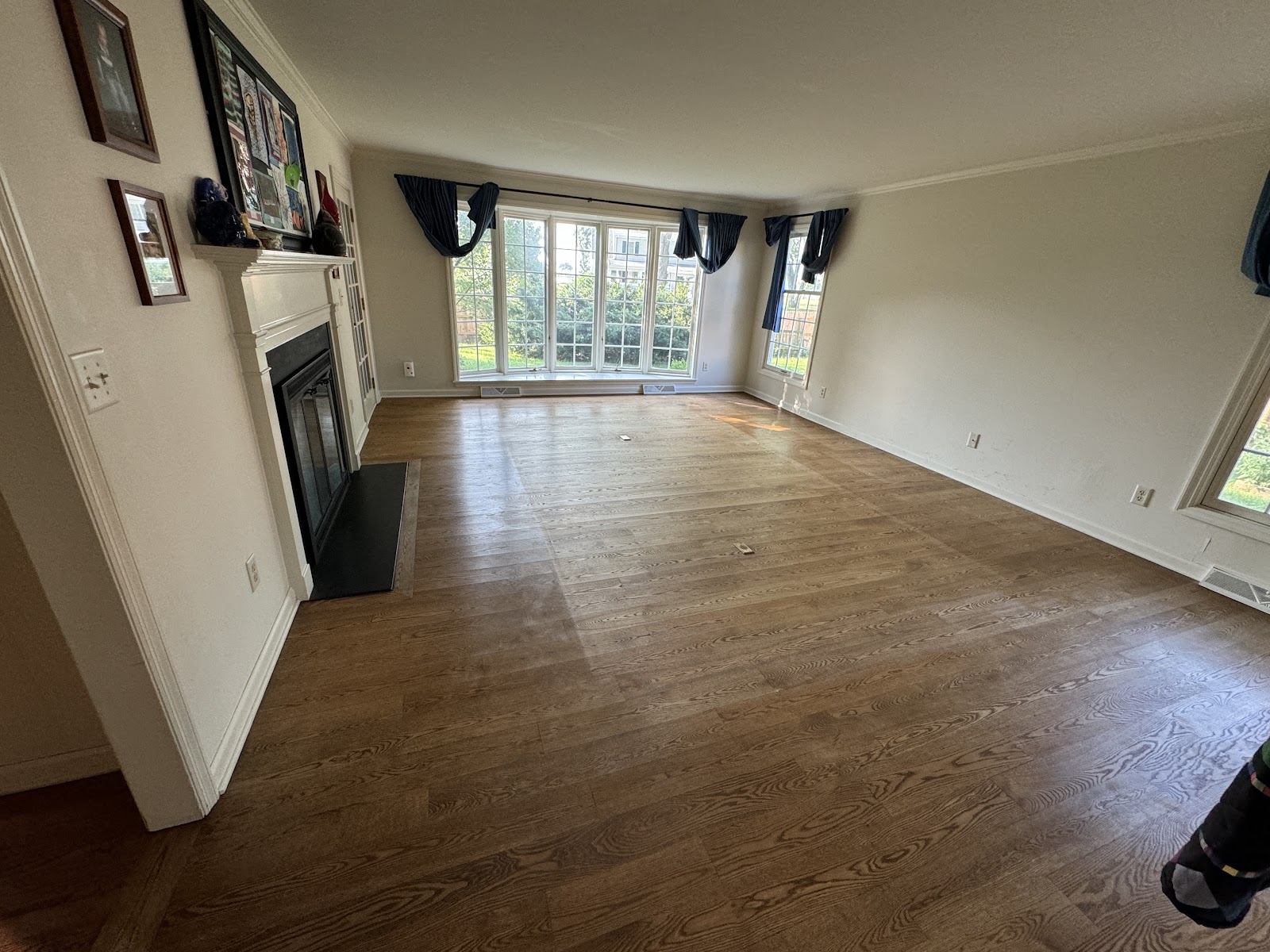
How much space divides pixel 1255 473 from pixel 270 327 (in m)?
4.84

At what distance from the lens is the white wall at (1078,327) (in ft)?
8.80

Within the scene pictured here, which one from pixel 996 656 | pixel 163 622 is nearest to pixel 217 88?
pixel 163 622

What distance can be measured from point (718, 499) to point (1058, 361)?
247cm

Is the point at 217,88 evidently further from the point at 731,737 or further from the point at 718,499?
the point at 718,499

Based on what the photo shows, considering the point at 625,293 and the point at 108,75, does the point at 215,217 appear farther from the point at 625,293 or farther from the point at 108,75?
the point at 625,293

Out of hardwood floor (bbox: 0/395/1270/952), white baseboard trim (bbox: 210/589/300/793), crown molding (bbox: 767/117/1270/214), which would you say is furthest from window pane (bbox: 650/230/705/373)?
white baseboard trim (bbox: 210/589/300/793)

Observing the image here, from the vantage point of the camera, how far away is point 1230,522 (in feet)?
8.91

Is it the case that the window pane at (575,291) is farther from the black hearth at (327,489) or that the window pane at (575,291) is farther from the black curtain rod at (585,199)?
the black hearth at (327,489)

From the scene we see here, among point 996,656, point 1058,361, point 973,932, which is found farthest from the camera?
point 1058,361

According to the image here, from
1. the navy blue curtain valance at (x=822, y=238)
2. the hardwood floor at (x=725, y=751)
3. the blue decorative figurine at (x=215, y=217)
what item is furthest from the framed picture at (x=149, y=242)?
the navy blue curtain valance at (x=822, y=238)

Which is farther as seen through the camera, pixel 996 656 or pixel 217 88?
pixel 996 656

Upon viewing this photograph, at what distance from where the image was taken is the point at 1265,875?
2.68 ft

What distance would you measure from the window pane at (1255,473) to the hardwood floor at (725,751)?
0.59 meters

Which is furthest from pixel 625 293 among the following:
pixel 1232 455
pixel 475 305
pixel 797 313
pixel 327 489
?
pixel 1232 455
